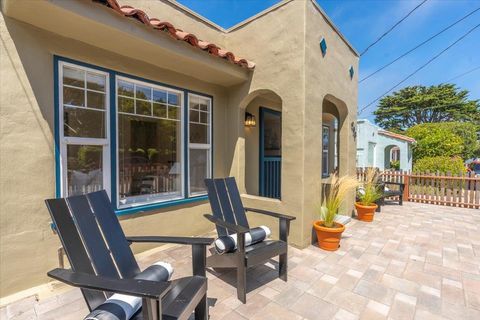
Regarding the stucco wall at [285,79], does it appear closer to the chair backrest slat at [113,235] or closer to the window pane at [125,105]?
the window pane at [125,105]

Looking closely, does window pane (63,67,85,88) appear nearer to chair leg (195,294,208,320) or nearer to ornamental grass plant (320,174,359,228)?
chair leg (195,294,208,320)

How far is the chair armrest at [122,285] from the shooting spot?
1312mm

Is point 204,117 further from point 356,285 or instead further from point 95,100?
point 356,285

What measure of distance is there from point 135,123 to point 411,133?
71.6 feet

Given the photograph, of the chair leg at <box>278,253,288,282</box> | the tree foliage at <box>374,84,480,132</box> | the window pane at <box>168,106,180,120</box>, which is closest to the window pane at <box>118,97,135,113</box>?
the window pane at <box>168,106,180,120</box>

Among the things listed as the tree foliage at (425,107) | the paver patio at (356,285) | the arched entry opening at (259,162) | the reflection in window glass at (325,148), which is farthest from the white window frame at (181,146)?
the tree foliage at (425,107)

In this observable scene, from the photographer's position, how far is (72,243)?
5.90 feet

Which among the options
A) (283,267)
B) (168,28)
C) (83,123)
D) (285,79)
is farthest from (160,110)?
(283,267)

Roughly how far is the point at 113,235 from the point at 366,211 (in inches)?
214

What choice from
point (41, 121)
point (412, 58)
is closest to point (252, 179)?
point (41, 121)

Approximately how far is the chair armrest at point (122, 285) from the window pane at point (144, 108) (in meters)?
3.00

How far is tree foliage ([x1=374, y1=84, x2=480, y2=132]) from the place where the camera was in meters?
27.1

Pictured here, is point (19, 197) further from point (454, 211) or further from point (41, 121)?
point (454, 211)

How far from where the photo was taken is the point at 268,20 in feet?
14.5
